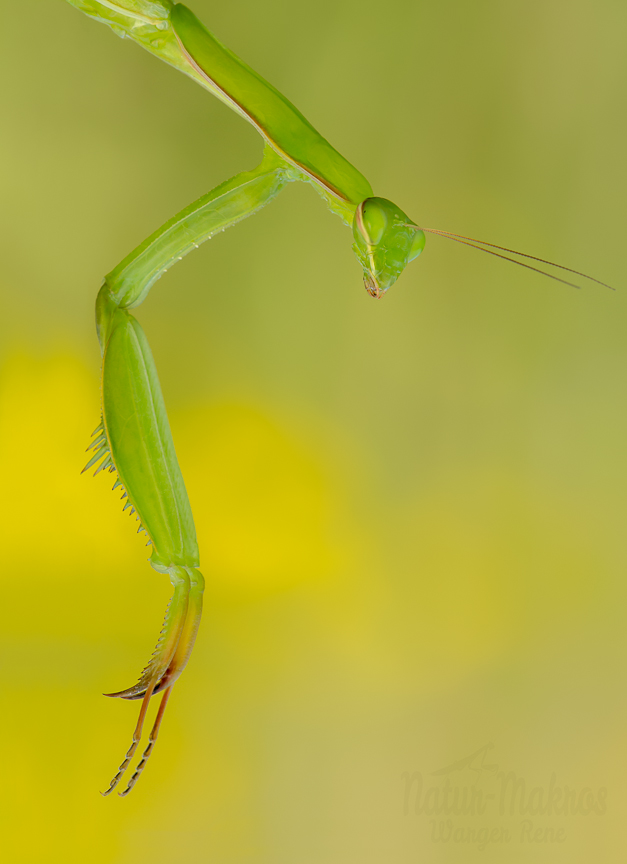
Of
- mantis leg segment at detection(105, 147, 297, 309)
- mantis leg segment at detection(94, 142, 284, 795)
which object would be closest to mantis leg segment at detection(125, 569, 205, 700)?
mantis leg segment at detection(94, 142, 284, 795)

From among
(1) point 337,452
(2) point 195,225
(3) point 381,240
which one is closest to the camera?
(3) point 381,240

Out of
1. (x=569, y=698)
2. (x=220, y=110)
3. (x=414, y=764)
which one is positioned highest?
(x=220, y=110)

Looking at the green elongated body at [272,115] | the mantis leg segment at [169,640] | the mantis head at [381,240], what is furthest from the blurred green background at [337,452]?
the mantis head at [381,240]

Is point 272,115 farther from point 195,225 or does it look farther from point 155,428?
point 155,428

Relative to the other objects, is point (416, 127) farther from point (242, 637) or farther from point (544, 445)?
point (242, 637)

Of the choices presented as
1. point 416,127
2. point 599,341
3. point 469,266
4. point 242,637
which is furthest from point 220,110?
point 242,637

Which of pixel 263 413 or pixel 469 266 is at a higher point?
pixel 469 266

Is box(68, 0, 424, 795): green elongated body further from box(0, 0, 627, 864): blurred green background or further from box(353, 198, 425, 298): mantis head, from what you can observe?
box(0, 0, 627, 864): blurred green background

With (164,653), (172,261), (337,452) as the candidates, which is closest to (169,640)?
(164,653)
